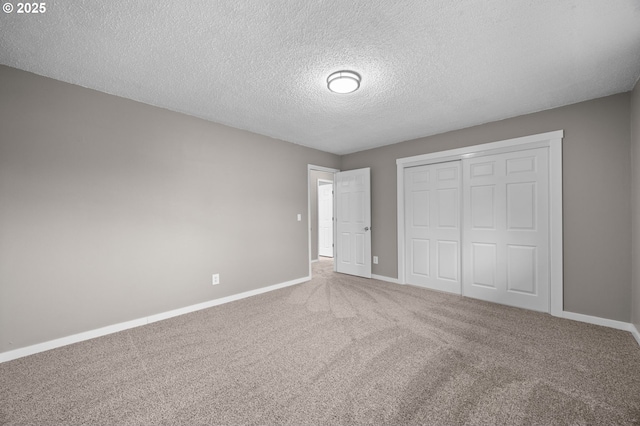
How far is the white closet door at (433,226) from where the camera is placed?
3.92m

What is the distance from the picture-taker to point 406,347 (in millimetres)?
2322

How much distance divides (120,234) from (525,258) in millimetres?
4733

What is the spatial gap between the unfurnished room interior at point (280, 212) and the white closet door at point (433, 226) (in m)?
0.03

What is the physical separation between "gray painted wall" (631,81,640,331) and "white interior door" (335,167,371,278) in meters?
3.13

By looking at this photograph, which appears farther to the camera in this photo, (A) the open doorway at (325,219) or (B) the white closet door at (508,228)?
(A) the open doorway at (325,219)

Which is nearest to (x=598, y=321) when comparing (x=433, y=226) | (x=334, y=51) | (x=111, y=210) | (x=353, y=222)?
(x=433, y=226)

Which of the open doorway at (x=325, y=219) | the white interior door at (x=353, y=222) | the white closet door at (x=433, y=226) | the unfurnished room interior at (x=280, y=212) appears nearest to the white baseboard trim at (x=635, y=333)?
the unfurnished room interior at (x=280, y=212)

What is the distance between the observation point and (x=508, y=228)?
11.1ft

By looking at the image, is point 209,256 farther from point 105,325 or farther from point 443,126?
point 443,126

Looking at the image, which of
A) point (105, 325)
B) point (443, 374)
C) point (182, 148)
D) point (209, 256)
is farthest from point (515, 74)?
point (105, 325)

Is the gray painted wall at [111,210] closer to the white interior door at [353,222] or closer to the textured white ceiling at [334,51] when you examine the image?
the textured white ceiling at [334,51]

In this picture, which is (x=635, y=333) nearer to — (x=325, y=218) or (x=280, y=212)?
(x=280, y=212)

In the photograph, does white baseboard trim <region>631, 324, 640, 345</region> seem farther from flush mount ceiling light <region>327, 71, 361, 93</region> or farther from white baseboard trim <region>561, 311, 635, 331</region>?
flush mount ceiling light <region>327, 71, 361, 93</region>

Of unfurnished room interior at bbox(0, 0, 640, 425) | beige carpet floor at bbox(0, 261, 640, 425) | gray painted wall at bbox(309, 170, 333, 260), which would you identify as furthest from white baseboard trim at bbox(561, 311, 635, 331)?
gray painted wall at bbox(309, 170, 333, 260)
